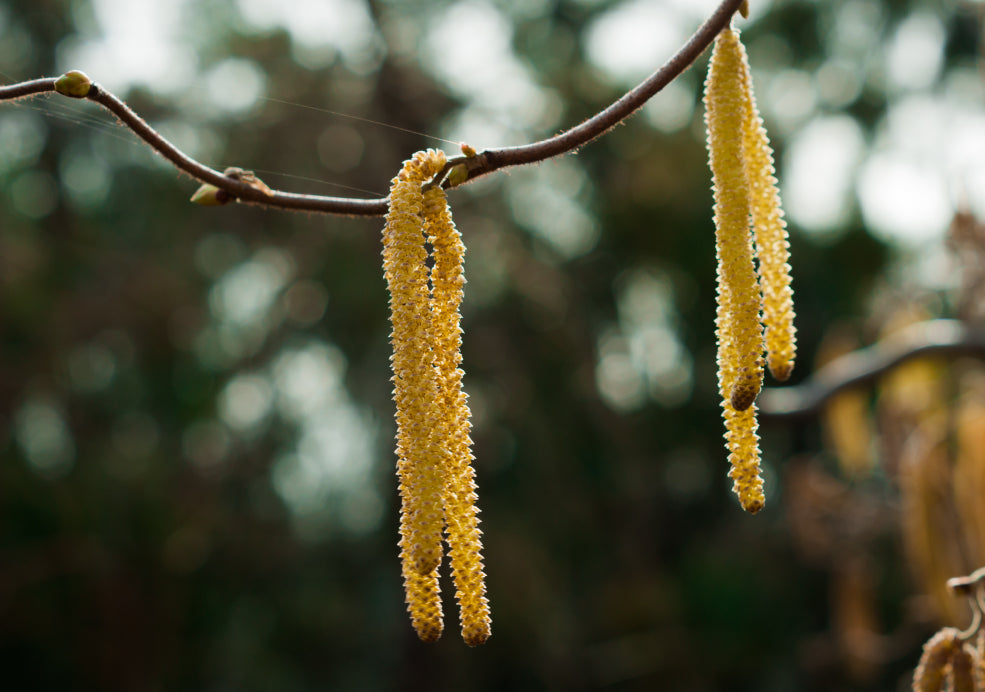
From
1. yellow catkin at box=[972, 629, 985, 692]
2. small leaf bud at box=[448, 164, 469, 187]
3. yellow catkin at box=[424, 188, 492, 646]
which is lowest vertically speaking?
yellow catkin at box=[972, 629, 985, 692]

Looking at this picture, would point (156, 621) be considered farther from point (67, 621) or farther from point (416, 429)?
point (416, 429)

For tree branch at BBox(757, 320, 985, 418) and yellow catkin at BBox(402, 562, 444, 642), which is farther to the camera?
tree branch at BBox(757, 320, 985, 418)

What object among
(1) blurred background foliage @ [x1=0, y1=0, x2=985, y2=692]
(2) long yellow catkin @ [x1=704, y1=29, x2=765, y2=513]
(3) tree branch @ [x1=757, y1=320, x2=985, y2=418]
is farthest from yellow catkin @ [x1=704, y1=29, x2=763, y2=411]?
→ (1) blurred background foliage @ [x1=0, y1=0, x2=985, y2=692]

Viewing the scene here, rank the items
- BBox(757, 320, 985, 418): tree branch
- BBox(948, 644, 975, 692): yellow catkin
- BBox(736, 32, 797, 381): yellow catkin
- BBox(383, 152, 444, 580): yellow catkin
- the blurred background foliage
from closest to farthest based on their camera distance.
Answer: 1. BBox(383, 152, 444, 580): yellow catkin
2. BBox(736, 32, 797, 381): yellow catkin
3. BBox(948, 644, 975, 692): yellow catkin
4. BBox(757, 320, 985, 418): tree branch
5. the blurred background foliage

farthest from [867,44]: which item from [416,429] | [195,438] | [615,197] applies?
[416,429]

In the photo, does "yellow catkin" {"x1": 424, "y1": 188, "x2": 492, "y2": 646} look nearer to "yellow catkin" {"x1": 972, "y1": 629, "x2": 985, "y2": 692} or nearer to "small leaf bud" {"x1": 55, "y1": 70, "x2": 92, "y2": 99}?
"small leaf bud" {"x1": 55, "y1": 70, "x2": 92, "y2": 99}

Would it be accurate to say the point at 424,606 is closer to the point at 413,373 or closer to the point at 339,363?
the point at 413,373

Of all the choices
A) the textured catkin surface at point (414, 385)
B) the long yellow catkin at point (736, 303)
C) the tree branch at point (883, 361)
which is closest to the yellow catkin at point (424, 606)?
the textured catkin surface at point (414, 385)

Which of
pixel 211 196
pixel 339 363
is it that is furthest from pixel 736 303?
pixel 339 363
